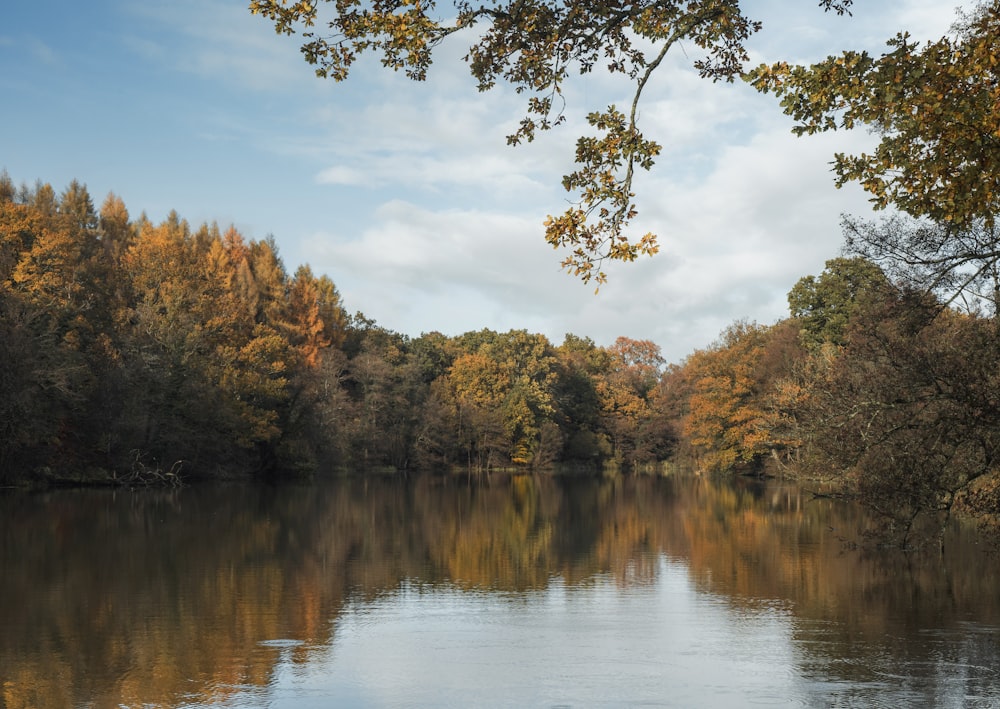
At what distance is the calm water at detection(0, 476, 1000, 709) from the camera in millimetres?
10180

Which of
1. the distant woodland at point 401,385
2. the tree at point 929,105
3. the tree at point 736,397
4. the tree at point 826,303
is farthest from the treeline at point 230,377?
the tree at point 929,105

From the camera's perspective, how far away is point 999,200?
344 inches

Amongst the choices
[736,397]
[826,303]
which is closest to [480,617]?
[826,303]

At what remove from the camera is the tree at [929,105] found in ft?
24.9

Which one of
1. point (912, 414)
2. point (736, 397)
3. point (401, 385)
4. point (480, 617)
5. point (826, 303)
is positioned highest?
point (826, 303)

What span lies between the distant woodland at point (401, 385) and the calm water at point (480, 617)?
2.60 metres

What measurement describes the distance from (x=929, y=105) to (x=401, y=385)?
70049 mm

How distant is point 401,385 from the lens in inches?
3029

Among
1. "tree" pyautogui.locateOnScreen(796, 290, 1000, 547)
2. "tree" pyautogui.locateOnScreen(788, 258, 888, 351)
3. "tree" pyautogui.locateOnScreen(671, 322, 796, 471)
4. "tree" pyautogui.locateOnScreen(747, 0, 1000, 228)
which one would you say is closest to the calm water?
"tree" pyautogui.locateOnScreen(796, 290, 1000, 547)

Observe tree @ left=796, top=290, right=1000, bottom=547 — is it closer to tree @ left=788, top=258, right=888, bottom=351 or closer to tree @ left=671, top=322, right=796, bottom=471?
tree @ left=788, top=258, right=888, bottom=351

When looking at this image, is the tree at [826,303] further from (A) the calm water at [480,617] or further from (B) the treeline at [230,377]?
(B) the treeline at [230,377]

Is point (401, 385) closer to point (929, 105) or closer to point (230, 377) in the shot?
point (230, 377)

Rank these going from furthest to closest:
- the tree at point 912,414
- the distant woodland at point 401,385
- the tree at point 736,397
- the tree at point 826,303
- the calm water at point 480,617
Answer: the tree at point 736,397
the tree at point 826,303
the distant woodland at point 401,385
the tree at point 912,414
the calm water at point 480,617

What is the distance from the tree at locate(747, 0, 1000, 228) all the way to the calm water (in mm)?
5016
